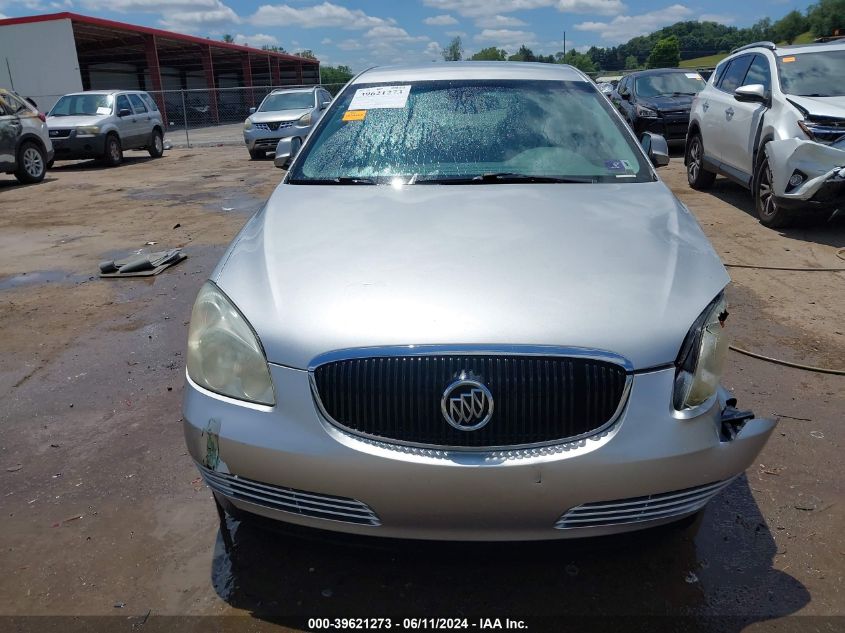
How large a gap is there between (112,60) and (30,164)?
3065 centimetres

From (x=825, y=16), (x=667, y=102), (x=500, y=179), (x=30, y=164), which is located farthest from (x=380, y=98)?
(x=825, y=16)

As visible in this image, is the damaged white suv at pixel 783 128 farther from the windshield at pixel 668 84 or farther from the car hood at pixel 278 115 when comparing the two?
the car hood at pixel 278 115

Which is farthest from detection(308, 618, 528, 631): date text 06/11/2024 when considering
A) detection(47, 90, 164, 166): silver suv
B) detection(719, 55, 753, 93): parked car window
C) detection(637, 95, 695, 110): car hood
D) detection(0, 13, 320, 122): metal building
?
detection(0, 13, 320, 122): metal building

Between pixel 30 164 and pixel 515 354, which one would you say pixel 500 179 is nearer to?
pixel 515 354

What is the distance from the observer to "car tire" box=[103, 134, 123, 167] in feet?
53.7

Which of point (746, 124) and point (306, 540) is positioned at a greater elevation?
point (746, 124)

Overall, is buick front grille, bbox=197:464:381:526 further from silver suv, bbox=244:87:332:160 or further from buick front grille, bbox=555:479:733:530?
silver suv, bbox=244:87:332:160

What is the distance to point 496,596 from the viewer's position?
7.37 feet

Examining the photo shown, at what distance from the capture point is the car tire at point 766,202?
716 centimetres

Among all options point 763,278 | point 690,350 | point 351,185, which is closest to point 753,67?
point 763,278

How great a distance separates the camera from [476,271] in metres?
2.23

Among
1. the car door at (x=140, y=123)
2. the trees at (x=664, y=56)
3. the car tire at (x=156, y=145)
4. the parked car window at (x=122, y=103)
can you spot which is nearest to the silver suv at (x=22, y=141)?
the parked car window at (x=122, y=103)

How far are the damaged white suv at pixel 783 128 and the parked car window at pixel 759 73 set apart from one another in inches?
0.5

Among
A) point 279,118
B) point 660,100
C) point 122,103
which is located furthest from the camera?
point 122,103
